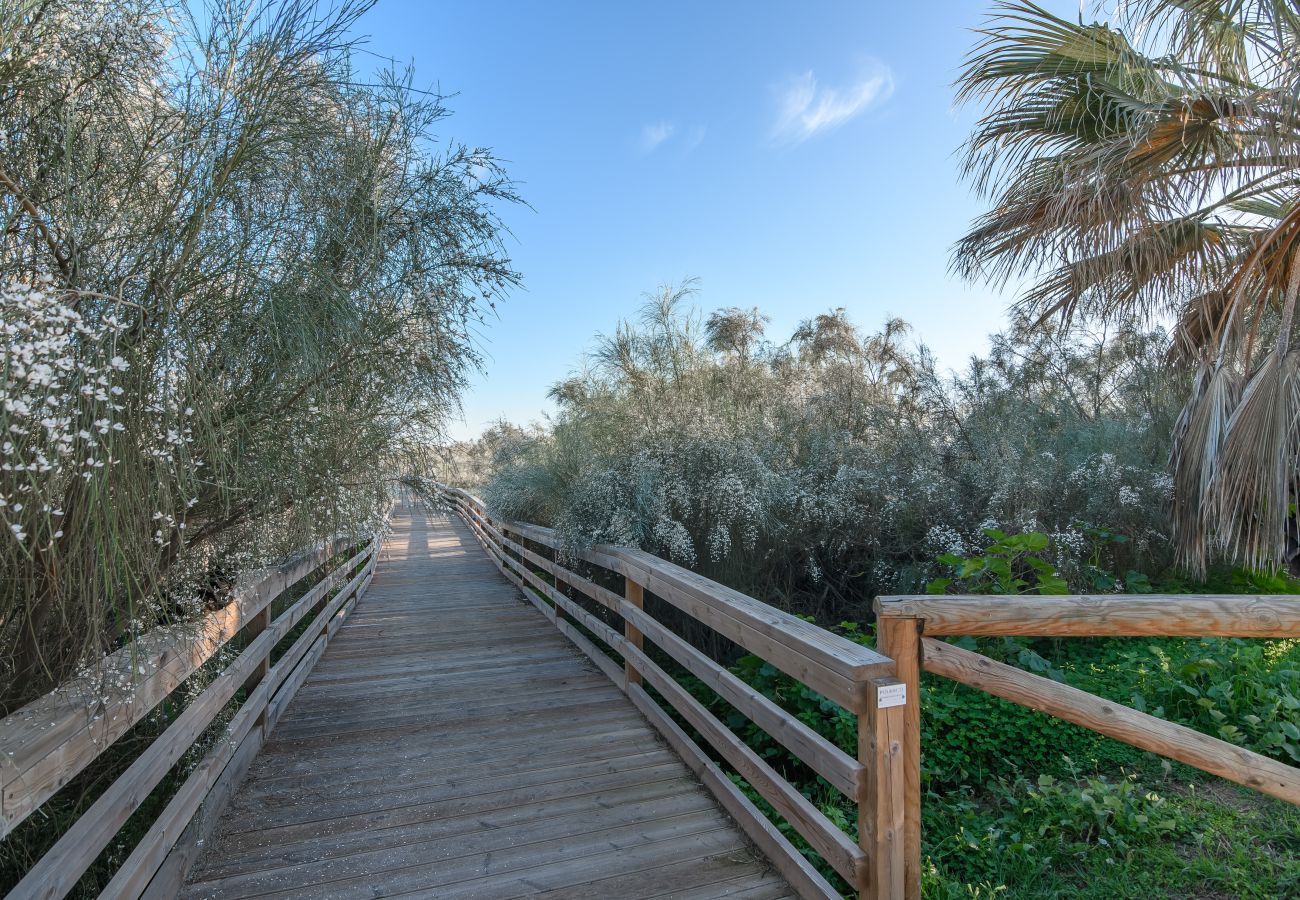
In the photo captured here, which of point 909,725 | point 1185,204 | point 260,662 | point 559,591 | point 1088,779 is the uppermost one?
point 1185,204

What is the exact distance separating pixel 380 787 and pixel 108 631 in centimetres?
144

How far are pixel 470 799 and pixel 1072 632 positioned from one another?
2397mm

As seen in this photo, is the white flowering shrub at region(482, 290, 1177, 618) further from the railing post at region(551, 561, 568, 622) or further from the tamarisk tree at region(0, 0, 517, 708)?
the tamarisk tree at region(0, 0, 517, 708)

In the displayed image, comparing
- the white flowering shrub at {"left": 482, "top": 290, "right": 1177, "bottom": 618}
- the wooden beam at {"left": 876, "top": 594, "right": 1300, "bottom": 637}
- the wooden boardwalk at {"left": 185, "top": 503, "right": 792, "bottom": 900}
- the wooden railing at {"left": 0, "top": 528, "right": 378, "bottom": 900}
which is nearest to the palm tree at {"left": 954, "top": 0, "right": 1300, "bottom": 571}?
the white flowering shrub at {"left": 482, "top": 290, "right": 1177, "bottom": 618}

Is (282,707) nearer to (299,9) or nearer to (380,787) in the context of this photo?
(380,787)

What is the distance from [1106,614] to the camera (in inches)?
73.2

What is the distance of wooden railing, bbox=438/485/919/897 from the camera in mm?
1872

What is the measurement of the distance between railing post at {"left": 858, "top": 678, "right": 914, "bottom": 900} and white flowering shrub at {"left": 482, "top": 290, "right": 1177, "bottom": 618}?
249 cm

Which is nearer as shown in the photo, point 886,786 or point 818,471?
point 886,786

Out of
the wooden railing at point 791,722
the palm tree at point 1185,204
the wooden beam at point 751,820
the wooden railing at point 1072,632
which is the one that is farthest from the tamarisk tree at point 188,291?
the palm tree at point 1185,204

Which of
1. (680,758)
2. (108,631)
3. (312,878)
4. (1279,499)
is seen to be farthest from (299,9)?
(1279,499)

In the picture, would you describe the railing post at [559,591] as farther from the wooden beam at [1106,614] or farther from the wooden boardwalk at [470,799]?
the wooden beam at [1106,614]

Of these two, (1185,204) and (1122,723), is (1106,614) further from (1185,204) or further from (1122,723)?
(1185,204)

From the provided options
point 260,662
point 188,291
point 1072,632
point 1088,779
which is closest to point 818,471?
point 1088,779
